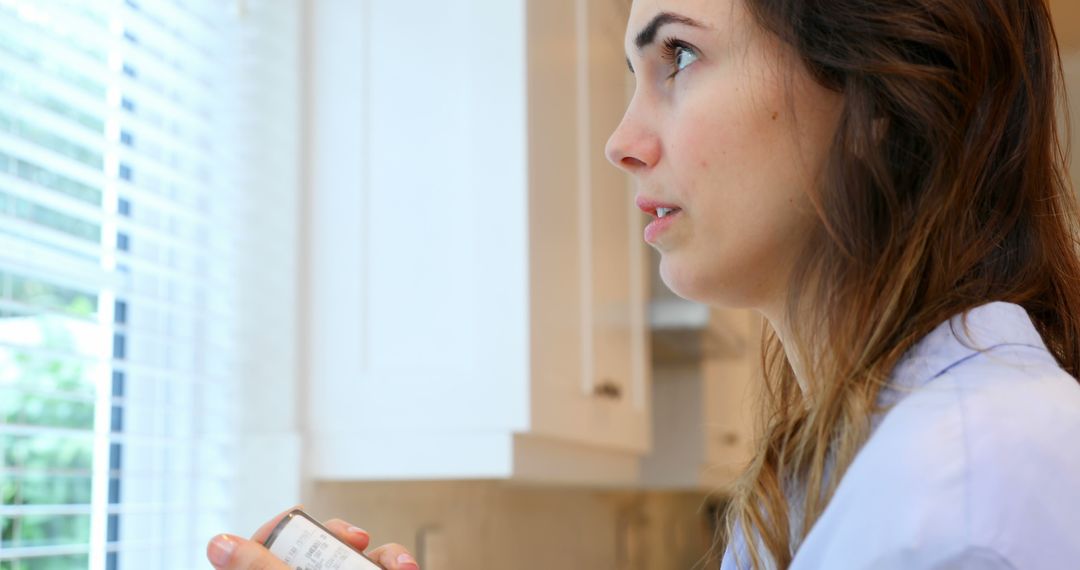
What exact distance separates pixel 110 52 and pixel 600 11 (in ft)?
2.60

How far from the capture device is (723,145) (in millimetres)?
731

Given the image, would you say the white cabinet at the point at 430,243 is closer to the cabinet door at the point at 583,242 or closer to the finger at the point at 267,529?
the cabinet door at the point at 583,242

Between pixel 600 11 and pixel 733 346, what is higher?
pixel 600 11

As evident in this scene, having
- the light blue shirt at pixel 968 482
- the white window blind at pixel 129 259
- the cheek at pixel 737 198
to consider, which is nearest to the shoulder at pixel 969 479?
the light blue shirt at pixel 968 482

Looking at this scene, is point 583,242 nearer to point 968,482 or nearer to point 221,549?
point 221,549

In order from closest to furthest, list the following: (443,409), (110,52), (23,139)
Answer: (23,139), (110,52), (443,409)

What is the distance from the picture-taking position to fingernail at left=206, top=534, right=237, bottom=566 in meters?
0.71

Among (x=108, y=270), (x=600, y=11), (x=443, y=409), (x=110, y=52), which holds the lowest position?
(x=443, y=409)

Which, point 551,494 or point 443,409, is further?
point 551,494

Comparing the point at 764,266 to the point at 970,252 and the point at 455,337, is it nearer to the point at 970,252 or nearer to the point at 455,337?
the point at 970,252

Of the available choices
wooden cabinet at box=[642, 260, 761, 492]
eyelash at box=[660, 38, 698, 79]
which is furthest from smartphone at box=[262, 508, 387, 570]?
wooden cabinet at box=[642, 260, 761, 492]

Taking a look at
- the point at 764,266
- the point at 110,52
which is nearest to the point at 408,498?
the point at 110,52

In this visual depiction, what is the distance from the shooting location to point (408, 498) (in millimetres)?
1597

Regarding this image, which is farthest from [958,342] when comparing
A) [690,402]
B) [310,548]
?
[690,402]
